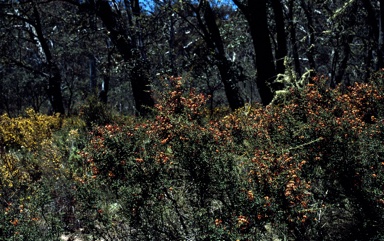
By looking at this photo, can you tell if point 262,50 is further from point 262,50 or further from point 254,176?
point 254,176

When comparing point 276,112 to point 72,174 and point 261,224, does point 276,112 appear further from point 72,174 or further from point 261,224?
point 72,174

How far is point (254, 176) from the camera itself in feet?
10.4

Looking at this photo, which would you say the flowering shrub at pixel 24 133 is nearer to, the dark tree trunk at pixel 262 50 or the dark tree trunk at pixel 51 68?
the dark tree trunk at pixel 262 50

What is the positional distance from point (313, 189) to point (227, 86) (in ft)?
A: 27.0

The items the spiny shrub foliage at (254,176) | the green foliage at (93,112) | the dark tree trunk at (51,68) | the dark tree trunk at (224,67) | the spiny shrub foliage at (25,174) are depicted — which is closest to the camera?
the spiny shrub foliage at (254,176)

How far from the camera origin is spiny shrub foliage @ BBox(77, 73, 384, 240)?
10.1 feet

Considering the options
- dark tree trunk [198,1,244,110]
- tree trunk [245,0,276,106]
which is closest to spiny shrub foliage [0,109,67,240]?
tree trunk [245,0,276,106]

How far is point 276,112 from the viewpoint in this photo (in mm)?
4484

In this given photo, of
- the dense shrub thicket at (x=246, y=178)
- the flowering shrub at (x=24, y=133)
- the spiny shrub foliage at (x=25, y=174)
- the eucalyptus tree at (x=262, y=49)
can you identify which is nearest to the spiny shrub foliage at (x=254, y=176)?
the dense shrub thicket at (x=246, y=178)

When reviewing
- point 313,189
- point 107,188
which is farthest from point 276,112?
point 107,188

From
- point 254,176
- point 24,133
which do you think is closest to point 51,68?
point 24,133

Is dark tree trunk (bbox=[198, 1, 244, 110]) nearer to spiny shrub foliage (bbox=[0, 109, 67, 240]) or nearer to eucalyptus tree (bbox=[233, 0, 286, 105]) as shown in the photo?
eucalyptus tree (bbox=[233, 0, 286, 105])

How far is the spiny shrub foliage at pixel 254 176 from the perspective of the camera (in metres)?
3.08

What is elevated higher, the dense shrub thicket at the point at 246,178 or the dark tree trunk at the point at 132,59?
the dark tree trunk at the point at 132,59
